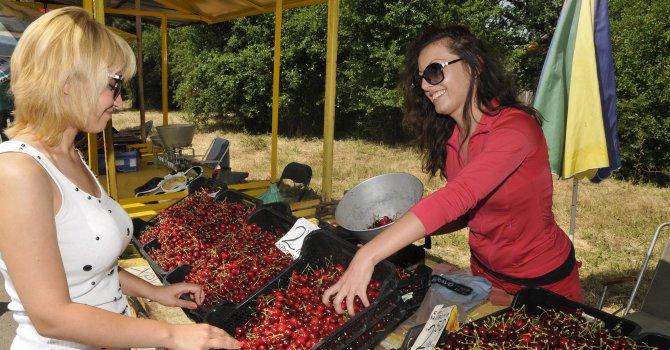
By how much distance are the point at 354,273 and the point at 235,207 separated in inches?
64.1

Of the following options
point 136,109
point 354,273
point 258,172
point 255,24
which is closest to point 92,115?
point 354,273

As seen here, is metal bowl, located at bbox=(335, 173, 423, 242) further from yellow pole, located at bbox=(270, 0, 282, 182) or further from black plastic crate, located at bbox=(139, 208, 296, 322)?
yellow pole, located at bbox=(270, 0, 282, 182)

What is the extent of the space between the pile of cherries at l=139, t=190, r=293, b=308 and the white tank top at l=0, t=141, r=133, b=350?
0.61 metres

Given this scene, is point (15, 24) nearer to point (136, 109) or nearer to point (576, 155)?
point (576, 155)

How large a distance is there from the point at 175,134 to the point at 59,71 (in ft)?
17.3

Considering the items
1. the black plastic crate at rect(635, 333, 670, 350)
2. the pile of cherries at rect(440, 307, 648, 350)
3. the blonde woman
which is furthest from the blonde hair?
the black plastic crate at rect(635, 333, 670, 350)

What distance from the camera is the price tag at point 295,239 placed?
233cm

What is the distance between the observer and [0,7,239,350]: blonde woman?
3.72ft

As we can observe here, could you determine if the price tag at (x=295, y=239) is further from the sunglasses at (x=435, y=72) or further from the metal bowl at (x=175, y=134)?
the metal bowl at (x=175, y=134)

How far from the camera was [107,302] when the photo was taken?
152 centimetres

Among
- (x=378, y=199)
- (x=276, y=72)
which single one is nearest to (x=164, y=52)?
(x=276, y=72)

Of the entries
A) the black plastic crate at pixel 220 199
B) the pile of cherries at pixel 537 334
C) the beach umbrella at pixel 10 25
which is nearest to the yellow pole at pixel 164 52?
the beach umbrella at pixel 10 25

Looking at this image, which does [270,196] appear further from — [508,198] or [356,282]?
[356,282]

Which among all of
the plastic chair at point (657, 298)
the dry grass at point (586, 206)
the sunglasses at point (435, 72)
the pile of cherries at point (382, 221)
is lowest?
the dry grass at point (586, 206)
